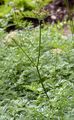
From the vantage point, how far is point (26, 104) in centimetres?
255

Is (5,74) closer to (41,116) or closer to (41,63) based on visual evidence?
(41,63)

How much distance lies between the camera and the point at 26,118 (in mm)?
2318

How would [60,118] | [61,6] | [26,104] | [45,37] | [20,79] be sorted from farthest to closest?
[61,6] → [45,37] → [20,79] → [26,104] → [60,118]

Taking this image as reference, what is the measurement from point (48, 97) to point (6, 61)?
36.6 inches

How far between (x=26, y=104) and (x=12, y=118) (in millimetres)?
189

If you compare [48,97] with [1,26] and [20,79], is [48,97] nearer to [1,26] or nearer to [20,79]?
[20,79]

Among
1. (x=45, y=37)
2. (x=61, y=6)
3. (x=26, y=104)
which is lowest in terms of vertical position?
(x=61, y=6)

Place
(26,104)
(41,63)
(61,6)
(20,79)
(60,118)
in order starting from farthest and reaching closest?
(61,6)
(41,63)
(20,79)
(26,104)
(60,118)

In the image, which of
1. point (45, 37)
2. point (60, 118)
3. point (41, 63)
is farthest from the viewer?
point (45, 37)

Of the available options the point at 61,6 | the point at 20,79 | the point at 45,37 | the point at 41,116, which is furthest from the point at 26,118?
the point at 61,6

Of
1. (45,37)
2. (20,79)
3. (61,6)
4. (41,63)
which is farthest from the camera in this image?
(61,6)

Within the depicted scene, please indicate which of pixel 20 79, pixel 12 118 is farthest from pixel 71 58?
pixel 12 118

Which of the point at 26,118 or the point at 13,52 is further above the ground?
the point at 26,118

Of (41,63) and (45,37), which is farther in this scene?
(45,37)
